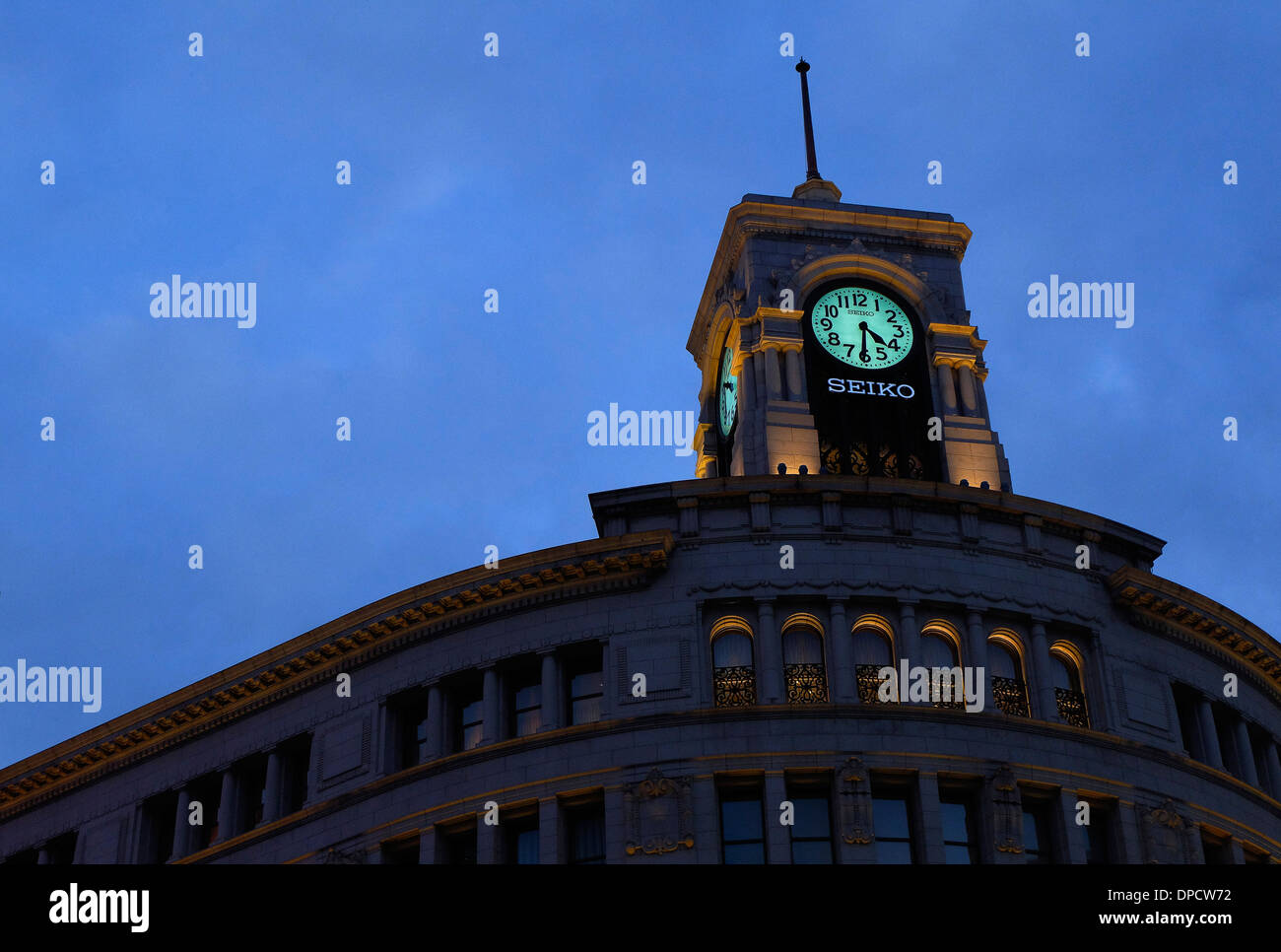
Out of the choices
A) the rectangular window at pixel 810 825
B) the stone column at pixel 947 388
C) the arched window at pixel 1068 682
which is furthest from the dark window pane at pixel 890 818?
the stone column at pixel 947 388

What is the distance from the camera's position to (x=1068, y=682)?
5016 centimetres

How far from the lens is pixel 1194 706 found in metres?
51.7

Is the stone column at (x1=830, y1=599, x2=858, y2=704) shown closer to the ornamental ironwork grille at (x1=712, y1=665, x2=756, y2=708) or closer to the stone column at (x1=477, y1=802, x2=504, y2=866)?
the ornamental ironwork grille at (x1=712, y1=665, x2=756, y2=708)

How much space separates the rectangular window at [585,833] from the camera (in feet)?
152

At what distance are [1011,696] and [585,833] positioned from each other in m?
11.7

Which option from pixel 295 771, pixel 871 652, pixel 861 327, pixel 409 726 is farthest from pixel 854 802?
pixel 861 327

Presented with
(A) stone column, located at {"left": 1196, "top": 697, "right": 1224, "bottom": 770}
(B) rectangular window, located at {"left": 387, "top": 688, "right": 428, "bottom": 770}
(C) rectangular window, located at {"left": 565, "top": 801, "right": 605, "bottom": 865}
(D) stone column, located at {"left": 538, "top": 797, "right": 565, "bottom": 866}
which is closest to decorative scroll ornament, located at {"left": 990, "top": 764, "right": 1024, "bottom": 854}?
(A) stone column, located at {"left": 1196, "top": 697, "right": 1224, "bottom": 770}

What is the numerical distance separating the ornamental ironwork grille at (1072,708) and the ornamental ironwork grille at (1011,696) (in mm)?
902

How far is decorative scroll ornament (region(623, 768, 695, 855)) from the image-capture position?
149 feet

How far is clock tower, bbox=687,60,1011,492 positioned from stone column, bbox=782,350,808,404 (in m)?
0.05

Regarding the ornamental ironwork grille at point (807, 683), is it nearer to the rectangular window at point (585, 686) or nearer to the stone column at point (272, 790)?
the rectangular window at point (585, 686)
